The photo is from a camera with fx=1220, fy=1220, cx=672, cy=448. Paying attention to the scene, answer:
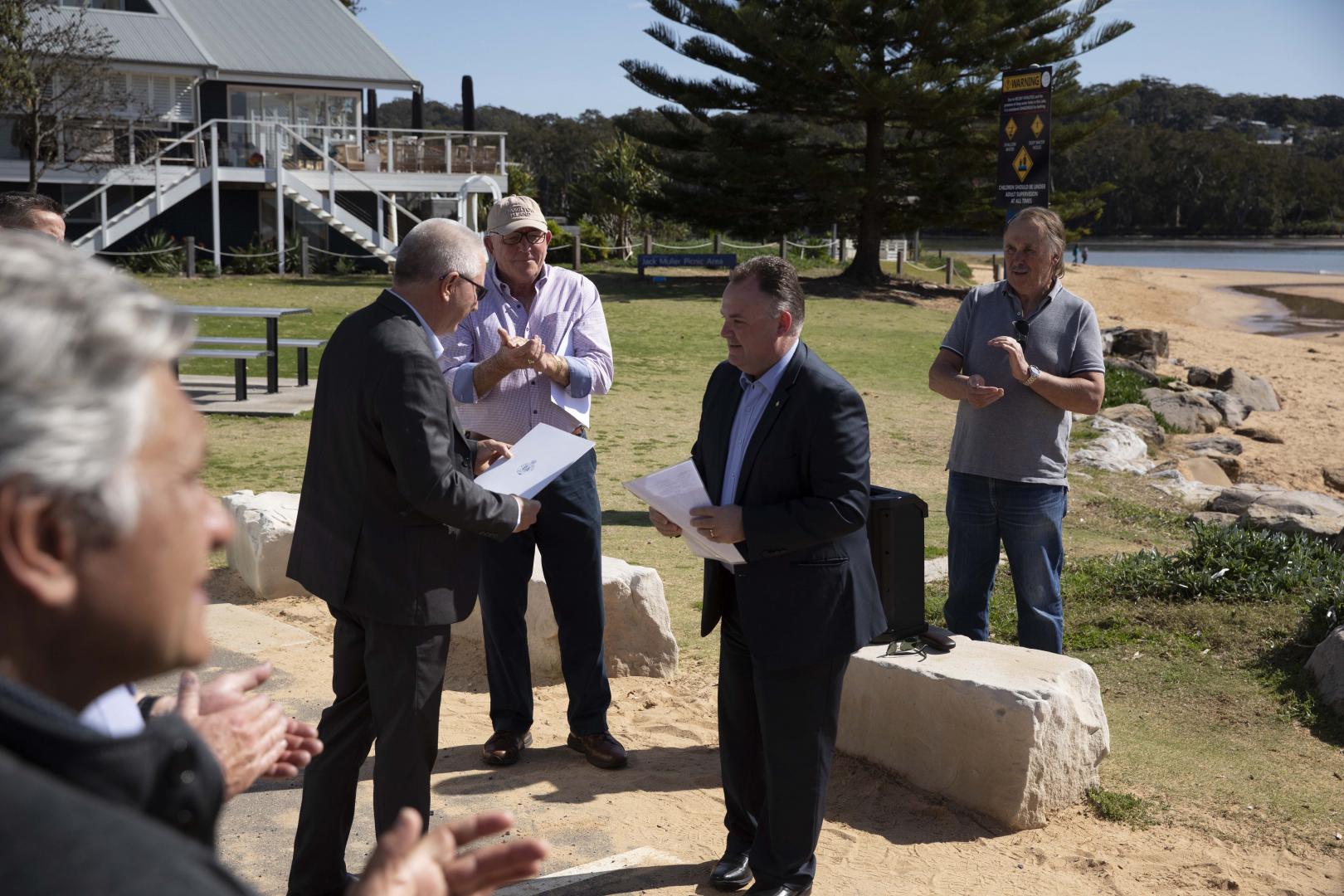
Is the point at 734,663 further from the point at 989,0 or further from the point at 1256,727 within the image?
the point at 989,0

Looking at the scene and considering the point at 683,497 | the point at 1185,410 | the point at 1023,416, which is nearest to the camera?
the point at 683,497

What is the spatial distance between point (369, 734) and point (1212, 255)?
8369 centimetres

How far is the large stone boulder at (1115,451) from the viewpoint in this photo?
36.3ft

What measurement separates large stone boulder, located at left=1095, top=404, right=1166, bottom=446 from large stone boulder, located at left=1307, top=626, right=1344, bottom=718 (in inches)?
314

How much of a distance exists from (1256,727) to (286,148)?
28.1 meters

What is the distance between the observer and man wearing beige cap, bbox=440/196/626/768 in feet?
15.1

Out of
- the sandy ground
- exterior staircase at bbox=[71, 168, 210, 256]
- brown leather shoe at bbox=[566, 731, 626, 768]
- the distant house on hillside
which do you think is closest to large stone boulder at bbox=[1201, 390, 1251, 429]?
the sandy ground

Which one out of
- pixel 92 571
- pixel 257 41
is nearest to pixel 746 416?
pixel 92 571

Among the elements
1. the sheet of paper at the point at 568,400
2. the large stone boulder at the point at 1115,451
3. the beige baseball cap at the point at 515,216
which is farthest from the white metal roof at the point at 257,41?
the sheet of paper at the point at 568,400

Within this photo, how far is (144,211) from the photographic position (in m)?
27.2

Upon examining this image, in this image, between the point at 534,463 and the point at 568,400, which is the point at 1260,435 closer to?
the point at 568,400

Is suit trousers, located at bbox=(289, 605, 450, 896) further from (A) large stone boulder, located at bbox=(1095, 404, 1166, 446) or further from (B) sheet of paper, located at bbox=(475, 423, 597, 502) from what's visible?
(A) large stone boulder, located at bbox=(1095, 404, 1166, 446)

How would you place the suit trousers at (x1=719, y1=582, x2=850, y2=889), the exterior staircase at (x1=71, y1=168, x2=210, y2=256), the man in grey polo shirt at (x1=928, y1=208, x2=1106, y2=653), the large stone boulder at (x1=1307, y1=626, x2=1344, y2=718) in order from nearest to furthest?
the suit trousers at (x1=719, y1=582, x2=850, y2=889)
the man in grey polo shirt at (x1=928, y1=208, x2=1106, y2=653)
the large stone boulder at (x1=1307, y1=626, x2=1344, y2=718)
the exterior staircase at (x1=71, y1=168, x2=210, y2=256)

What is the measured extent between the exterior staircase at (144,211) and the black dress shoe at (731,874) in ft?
84.7
